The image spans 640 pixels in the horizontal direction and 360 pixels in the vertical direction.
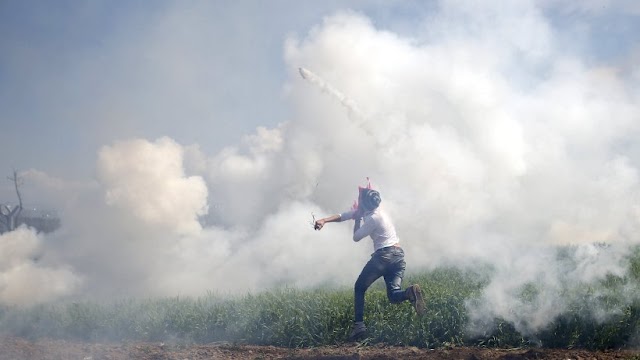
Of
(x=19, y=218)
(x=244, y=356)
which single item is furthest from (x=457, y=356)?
(x=19, y=218)

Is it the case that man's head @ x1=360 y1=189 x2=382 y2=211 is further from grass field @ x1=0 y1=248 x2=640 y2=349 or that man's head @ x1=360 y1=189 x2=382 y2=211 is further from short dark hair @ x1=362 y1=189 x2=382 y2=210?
grass field @ x1=0 y1=248 x2=640 y2=349

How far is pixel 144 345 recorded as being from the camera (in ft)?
37.0

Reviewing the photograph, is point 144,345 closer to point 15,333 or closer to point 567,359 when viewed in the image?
point 15,333

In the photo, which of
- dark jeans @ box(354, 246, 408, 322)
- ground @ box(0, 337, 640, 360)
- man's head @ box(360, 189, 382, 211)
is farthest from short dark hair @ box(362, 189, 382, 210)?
ground @ box(0, 337, 640, 360)

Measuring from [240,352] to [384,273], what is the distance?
2.63 m

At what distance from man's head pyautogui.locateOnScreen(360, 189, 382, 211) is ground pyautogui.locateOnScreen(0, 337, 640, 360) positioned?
2.09 m

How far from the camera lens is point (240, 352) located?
33.6 ft

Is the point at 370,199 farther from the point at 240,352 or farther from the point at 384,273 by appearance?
the point at 240,352

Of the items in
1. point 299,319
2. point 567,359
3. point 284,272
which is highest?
point 284,272

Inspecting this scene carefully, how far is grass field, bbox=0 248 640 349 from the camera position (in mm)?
9102

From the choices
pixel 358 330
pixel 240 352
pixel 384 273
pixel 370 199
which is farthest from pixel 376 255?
pixel 240 352

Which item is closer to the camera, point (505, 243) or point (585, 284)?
point (585, 284)

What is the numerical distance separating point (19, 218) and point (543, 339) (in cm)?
1996

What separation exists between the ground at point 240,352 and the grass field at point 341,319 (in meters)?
0.31
